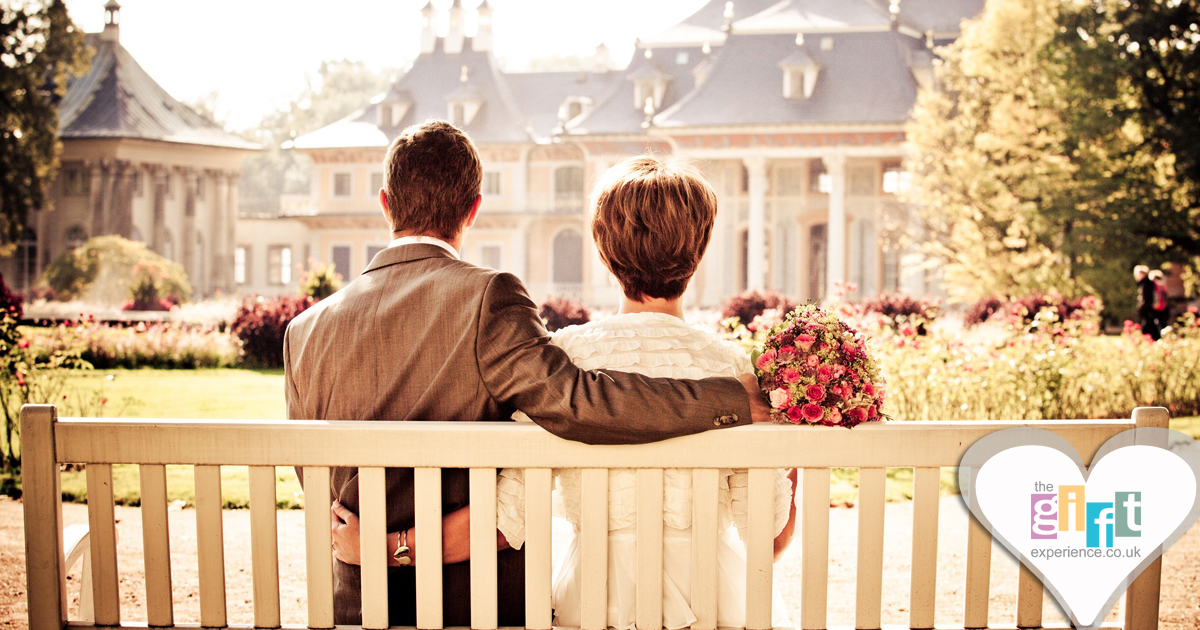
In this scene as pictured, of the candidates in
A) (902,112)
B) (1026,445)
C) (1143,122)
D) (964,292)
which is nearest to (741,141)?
(902,112)

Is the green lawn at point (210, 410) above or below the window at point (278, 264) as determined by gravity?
below

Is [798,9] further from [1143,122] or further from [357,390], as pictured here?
[357,390]

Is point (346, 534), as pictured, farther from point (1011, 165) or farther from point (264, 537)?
point (1011, 165)

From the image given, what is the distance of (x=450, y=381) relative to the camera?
6.90ft

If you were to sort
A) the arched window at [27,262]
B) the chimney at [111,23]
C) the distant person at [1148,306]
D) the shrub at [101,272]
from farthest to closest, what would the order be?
the chimney at [111,23]
the arched window at [27,262]
the shrub at [101,272]
the distant person at [1148,306]

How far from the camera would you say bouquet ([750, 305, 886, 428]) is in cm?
200

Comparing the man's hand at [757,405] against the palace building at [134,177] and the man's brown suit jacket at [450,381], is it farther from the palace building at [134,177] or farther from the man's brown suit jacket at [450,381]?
the palace building at [134,177]

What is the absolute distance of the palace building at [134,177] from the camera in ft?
104

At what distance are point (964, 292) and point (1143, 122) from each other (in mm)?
4332

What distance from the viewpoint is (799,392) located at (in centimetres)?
201

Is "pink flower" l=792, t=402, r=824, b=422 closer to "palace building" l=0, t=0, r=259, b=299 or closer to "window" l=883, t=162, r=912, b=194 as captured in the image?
"window" l=883, t=162, r=912, b=194

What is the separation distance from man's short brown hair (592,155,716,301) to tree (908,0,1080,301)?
1667 cm

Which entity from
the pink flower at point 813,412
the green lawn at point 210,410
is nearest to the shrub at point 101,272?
the green lawn at point 210,410

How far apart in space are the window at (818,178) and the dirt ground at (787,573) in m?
22.3
